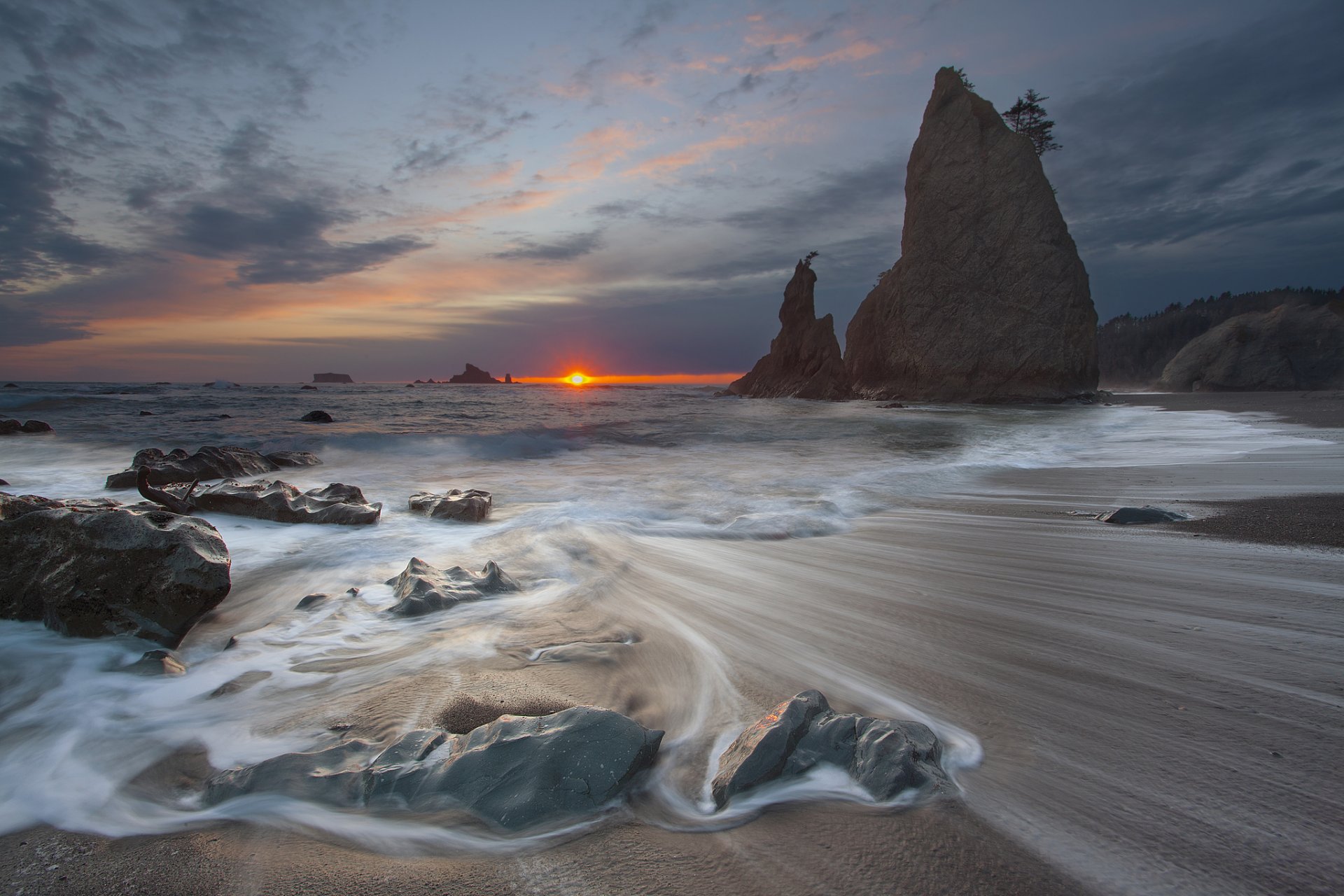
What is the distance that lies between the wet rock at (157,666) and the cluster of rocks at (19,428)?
16206 millimetres

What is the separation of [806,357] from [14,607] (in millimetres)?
48915

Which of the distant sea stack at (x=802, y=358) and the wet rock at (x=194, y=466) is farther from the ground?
the distant sea stack at (x=802, y=358)

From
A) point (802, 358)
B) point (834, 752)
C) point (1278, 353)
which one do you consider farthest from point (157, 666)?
point (1278, 353)

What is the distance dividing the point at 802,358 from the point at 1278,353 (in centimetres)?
2942

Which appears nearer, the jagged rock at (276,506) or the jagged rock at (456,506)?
the jagged rock at (276,506)

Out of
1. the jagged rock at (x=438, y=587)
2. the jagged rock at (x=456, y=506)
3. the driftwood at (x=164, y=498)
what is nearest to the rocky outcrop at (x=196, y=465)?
the driftwood at (x=164, y=498)

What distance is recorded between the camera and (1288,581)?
2.96 meters

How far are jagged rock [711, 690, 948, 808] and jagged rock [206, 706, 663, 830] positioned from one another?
27 cm

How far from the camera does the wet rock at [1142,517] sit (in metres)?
4.32

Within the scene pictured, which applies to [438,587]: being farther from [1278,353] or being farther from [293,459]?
[1278,353]

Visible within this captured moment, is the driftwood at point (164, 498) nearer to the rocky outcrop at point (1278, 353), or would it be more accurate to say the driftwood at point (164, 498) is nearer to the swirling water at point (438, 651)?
the swirling water at point (438, 651)

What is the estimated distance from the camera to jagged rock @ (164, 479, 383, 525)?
4867mm

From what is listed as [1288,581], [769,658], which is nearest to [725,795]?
[769,658]

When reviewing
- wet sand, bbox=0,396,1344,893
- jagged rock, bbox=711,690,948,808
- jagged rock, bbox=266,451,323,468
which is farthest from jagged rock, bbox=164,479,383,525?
jagged rock, bbox=711,690,948,808
